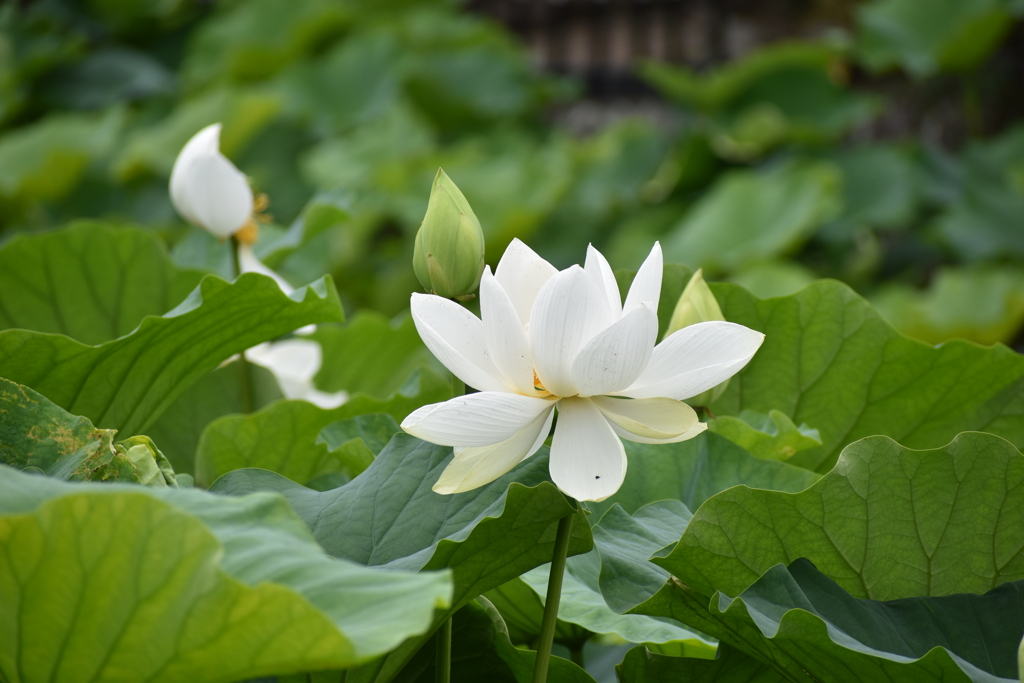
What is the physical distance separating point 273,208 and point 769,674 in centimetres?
242

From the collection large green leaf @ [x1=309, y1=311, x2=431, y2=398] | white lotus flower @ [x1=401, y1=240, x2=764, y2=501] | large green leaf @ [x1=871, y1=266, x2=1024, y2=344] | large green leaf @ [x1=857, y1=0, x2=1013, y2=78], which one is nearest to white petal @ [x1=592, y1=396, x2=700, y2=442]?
white lotus flower @ [x1=401, y1=240, x2=764, y2=501]

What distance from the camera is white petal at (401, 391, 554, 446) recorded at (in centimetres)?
37

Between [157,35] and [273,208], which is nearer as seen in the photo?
[273,208]

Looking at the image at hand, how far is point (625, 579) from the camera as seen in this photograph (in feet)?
1.44

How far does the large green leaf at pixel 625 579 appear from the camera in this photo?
438mm

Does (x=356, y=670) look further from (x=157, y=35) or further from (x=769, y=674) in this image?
(x=157, y=35)

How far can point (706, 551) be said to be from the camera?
432 millimetres

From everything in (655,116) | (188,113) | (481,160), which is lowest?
(655,116)

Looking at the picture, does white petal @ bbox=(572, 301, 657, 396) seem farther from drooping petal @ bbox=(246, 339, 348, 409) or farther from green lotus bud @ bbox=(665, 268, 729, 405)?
drooping petal @ bbox=(246, 339, 348, 409)

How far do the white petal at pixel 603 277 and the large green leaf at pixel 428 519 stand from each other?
78 mm

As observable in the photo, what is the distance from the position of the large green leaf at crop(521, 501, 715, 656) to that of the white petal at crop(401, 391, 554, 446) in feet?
0.32

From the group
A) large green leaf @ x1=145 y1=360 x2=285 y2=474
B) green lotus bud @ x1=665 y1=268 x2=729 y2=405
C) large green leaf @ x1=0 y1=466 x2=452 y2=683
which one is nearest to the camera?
large green leaf @ x1=0 y1=466 x2=452 y2=683

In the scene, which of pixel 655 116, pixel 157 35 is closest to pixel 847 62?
pixel 655 116

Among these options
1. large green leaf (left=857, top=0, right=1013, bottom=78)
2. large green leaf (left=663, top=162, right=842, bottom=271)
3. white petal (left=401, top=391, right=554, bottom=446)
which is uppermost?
white petal (left=401, top=391, right=554, bottom=446)
